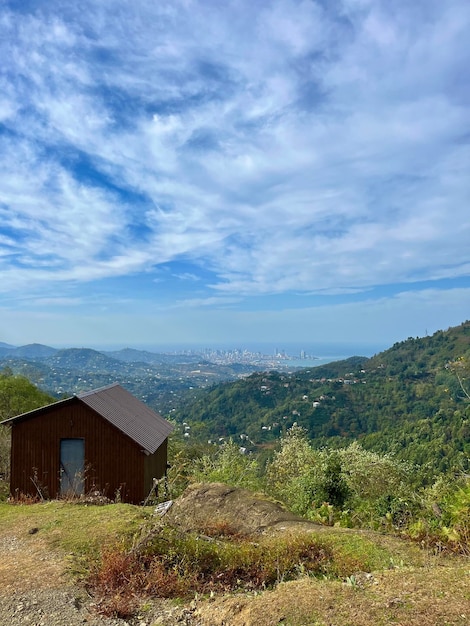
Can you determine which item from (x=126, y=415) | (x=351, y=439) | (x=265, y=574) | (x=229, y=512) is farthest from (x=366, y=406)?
(x=265, y=574)

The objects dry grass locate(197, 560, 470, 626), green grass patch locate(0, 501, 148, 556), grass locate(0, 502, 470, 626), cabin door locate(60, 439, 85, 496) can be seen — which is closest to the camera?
dry grass locate(197, 560, 470, 626)

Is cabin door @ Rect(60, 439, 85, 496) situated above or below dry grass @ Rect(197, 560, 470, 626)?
below

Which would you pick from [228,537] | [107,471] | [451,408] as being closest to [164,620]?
[228,537]

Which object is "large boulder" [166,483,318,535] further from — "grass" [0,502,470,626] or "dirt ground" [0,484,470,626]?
"dirt ground" [0,484,470,626]

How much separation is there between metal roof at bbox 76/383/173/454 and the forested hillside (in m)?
16.3

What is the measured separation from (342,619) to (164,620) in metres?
1.71

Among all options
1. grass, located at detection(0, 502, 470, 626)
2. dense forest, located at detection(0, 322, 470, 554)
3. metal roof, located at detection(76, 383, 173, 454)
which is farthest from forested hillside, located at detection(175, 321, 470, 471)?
grass, located at detection(0, 502, 470, 626)

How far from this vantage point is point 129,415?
16.2 metres

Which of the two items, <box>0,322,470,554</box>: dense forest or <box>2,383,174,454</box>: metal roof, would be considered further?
<box>2,383,174,454</box>: metal roof

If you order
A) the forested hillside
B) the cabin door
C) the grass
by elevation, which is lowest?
the forested hillside

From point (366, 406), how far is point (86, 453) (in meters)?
73.1

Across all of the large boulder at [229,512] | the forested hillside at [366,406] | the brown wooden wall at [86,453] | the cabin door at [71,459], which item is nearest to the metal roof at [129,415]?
the brown wooden wall at [86,453]

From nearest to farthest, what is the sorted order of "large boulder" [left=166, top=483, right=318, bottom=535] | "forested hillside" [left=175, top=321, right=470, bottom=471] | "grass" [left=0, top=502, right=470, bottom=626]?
"grass" [left=0, top=502, right=470, bottom=626] → "large boulder" [left=166, top=483, right=318, bottom=535] → "forested hillside" [left=175, top=321, right=470, bottom=471]

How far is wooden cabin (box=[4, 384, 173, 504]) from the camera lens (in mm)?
14078
